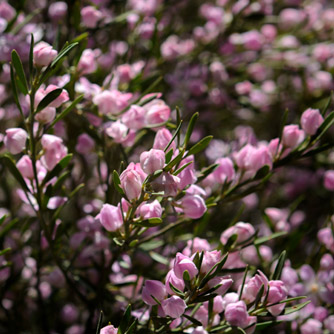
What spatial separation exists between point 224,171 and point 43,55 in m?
0.29

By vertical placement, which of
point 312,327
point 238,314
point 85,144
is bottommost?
point 312,327

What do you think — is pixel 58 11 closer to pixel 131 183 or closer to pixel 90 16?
pixel 90 16

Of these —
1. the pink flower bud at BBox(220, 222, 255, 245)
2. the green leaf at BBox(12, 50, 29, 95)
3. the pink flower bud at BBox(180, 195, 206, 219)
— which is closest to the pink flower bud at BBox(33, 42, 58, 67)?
the green leaf at BBox(12, 50, 29, 95)

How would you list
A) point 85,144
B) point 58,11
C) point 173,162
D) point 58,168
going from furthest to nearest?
point 58,11 → point 85,144 → point 58,168 → point 173,162

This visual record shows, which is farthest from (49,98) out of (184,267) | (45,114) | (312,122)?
(312,122)

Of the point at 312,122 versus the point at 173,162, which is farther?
the point at 312,122

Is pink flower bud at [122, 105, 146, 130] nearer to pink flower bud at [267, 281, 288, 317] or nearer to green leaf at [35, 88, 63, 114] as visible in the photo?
green leaf at [35, 88, 63, 114]

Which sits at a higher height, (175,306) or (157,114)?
(157,114)

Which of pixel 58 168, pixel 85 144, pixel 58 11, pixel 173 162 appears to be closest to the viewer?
pixel 173 162

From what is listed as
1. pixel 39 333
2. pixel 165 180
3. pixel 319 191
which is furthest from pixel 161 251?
pixel 319 191

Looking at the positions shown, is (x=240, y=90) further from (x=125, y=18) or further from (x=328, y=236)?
(x=328, y=236)

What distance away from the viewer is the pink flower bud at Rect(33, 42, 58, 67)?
53 cm

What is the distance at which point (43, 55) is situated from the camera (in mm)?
536

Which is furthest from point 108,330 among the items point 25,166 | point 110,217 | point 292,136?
point 292,136
